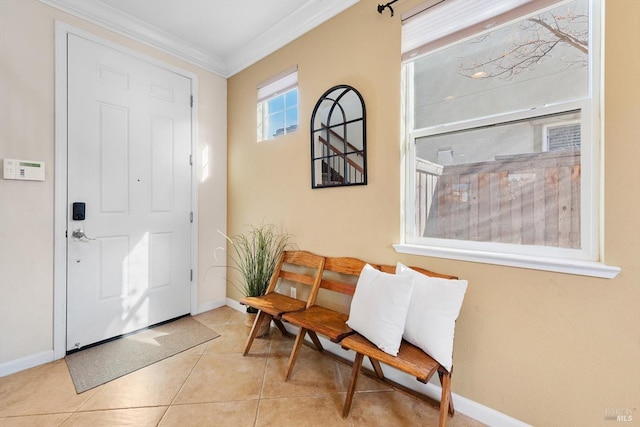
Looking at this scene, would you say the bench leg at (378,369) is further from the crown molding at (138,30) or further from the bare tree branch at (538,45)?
the crown molding at (138,30)

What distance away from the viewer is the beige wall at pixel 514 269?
1200 millimetres

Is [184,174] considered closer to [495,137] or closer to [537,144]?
[495,137]

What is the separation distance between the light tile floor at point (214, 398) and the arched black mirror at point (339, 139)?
139 centimetres

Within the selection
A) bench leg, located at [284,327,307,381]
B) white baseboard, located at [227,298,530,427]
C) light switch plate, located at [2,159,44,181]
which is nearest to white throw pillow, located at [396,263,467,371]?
white baseboard, located at [227,298,530,427]

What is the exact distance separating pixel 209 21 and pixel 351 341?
2851 mm

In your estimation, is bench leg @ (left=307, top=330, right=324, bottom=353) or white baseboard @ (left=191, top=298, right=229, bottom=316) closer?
bench leg @ (left=307, top=330, right=324, bottom=353)

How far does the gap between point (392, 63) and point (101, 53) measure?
2.38m

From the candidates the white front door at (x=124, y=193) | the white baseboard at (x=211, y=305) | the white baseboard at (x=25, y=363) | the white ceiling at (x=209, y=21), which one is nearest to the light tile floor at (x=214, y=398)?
the white baseboard at (x=25, y=363)

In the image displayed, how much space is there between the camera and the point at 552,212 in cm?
140

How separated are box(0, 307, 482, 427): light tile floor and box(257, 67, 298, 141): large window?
79.9 inches

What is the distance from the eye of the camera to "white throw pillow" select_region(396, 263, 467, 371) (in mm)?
1408

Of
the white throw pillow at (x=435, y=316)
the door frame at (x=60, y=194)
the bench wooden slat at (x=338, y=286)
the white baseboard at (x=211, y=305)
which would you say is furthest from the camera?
the white baseboard at (x=211, y=305)

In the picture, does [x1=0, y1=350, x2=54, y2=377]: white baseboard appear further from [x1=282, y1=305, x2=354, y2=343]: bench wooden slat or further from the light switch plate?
[x1=282, y1=305, x2=354, y2=343]: bench wooden slat

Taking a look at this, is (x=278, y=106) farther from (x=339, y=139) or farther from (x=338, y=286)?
(x=338, y=286)
